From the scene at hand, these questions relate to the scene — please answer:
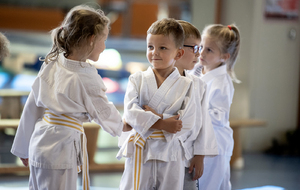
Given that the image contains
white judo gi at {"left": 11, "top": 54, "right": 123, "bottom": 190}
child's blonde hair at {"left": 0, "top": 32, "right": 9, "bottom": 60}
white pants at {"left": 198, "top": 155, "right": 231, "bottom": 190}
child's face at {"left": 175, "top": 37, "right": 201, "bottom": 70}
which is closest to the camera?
white judo gi at {"left": 11, "top": 54, "right": 123, "bottom": 190}

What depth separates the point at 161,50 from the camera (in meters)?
1.51

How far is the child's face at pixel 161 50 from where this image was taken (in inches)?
59.2

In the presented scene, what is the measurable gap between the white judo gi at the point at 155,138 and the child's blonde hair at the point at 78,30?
0.28 metres

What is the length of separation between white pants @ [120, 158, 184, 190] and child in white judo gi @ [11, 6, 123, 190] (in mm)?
201

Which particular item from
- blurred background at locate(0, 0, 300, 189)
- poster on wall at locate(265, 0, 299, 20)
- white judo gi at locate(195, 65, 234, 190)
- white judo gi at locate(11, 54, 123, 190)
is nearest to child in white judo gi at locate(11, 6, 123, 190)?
white judo gi at locate(11, 54, 123, 190)

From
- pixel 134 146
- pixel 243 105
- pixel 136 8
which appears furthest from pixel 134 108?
pixel 136 8

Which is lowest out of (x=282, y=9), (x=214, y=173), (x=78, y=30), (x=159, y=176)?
(x=214, y=173)

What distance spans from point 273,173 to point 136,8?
427cm

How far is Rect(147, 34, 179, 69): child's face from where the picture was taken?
4.93ft

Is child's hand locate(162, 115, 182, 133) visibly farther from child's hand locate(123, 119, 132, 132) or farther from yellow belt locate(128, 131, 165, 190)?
child's hand locate(123, 119, 132, 132)

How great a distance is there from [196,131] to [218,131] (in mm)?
388

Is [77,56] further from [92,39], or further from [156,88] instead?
[156,88]

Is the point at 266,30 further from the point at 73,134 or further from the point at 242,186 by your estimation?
the point at 73,134

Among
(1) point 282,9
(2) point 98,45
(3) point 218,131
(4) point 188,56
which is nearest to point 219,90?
(3) point 218,131
